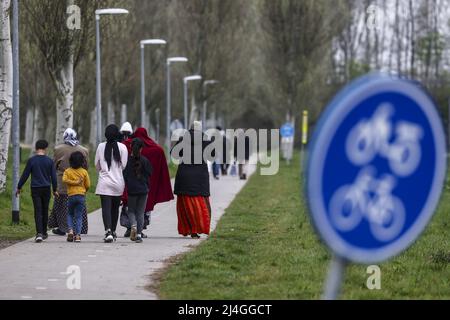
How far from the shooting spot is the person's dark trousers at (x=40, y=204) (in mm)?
15781

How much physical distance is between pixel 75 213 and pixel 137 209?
0.87 metres

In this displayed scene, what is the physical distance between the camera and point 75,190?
623 inches

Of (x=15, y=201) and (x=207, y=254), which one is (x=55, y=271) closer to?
(x=207, y=254)

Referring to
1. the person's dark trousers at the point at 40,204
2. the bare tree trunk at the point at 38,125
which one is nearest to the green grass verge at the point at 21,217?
the person's dark trousers at the point at 40,204

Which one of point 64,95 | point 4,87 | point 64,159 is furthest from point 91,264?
point 64,95

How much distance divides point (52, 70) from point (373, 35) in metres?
68.4

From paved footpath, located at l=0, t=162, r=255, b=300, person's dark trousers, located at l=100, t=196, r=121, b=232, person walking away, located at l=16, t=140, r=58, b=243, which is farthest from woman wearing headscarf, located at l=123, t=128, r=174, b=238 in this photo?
person walking away, located at l=16, t=140, r=58, b=243

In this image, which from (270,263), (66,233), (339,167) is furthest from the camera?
(66,233)

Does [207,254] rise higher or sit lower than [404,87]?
lower

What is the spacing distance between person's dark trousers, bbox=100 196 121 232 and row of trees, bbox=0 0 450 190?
25.8ft

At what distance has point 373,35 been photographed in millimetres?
96375

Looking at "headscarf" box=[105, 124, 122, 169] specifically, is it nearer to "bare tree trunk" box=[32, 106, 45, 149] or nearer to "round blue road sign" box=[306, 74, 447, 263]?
"round blue road sign" box=[306, 74, 447, 263]

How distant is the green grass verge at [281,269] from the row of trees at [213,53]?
803 cm

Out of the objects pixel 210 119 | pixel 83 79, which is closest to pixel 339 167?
pixel 83 79
